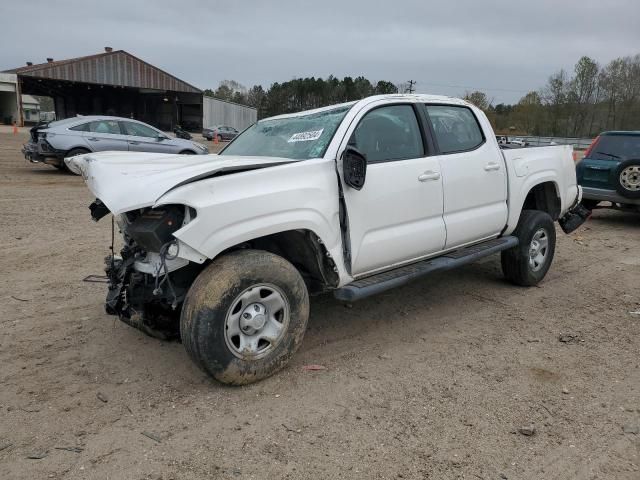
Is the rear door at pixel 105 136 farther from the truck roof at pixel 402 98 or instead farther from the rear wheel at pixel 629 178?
the rear wheel at pixel 629 178

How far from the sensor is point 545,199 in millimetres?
5898

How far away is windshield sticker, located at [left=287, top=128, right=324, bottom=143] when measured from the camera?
4.00 meters

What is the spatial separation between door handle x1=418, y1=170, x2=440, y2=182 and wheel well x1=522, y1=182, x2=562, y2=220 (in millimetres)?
2042

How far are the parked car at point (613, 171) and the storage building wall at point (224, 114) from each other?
41.0 meters

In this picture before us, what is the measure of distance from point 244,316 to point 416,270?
1539 mm

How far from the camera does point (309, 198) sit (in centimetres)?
347

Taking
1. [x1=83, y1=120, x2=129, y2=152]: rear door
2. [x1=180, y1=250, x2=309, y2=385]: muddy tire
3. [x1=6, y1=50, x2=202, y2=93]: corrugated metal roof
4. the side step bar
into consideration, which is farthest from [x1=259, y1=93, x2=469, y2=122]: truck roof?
[x1=6, y1=50, x2=202, y2=93]: corrugated metal roof

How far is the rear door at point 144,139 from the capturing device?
1352 cm

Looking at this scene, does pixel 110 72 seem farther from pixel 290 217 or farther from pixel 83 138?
pixel 290 217

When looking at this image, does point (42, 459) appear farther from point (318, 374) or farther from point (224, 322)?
point (318, 374)

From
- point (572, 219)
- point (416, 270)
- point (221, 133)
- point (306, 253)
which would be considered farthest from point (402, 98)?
point (221, 133)

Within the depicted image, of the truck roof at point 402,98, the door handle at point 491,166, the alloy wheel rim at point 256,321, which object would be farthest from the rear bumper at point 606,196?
the alloy wheel rim at point 256,321

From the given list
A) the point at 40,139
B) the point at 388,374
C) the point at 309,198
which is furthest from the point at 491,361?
the point at 40,139

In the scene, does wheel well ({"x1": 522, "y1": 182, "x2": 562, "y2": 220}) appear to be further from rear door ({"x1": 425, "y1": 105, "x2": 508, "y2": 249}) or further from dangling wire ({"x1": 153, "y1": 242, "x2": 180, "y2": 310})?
dangling wire ({"x1": 153, "y1": 242, "x2": 180, "y2": 310})
